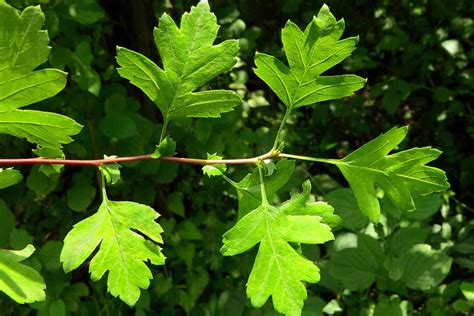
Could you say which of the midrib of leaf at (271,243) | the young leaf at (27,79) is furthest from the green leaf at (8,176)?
the midrib of leaf at (271,243)

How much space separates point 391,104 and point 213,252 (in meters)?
1.03

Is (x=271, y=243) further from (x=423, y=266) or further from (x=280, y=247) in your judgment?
(x=423, y=266)

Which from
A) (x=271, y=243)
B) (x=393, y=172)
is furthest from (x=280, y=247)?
(x=393, y=172)

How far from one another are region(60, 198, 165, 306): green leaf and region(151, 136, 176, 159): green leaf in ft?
0.35

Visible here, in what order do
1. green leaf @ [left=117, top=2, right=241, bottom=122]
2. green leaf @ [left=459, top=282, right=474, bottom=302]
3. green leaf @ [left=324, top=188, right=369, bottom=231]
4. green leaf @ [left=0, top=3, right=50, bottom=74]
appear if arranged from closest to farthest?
1. green leaf @ [left=0, top=3, right=50, bottom=74]
2. green leaf @ [left=117, top=2, right=241, bottom=122]
3. green leaf @ [left=459, top=282, right=474, bottom=302]
4. green leaf @ [left=324, top=188, right=369, bottom=231]

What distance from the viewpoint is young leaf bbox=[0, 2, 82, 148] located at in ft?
2.96

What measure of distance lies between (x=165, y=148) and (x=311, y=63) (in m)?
0.30

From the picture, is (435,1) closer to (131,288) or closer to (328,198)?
(328,198)

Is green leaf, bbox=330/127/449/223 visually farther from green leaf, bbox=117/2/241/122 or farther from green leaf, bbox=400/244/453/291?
green leaf, bbox=400/244/453/291

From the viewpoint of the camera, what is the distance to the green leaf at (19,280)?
3.18 ft

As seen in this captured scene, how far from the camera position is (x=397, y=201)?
1.08 metres

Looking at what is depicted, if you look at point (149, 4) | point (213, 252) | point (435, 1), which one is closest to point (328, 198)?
point (213, 252)

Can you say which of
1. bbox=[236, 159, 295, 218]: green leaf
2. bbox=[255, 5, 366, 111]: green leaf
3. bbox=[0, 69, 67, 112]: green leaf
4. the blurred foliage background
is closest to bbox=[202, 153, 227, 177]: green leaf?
bbox=[236, 159, 295, 218]: green leaf

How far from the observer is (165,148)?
3.36ft
